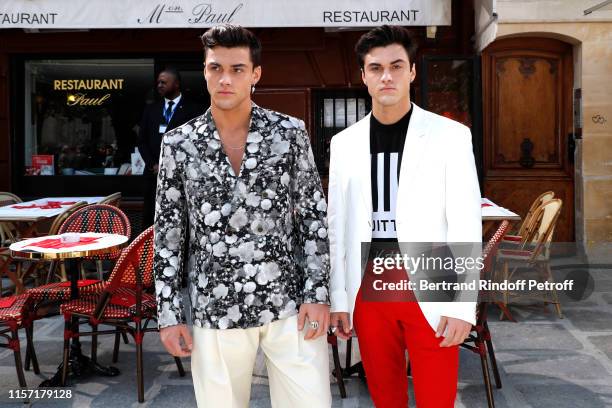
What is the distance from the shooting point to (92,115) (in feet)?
31.9

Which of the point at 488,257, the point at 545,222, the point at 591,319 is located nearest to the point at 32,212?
the point at 488,257

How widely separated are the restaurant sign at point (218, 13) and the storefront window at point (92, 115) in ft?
8.44

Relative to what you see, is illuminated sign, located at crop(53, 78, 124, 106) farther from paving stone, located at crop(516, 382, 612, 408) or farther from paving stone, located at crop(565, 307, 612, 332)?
paving stone, located at crop(516, 382, 612, 408)

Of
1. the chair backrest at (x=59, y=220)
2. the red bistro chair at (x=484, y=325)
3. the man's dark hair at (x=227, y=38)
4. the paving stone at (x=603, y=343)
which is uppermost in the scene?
the man's dark hair at (x=227, y=38)

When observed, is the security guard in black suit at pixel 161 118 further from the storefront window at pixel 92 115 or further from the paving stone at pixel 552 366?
the paving stone at pixel 552 366

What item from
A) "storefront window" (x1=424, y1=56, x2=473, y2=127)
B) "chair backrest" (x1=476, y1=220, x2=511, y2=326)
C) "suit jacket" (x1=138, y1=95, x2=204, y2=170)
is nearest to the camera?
"chair backrest" (x1=476, y1=220, x2=511, y2=326)

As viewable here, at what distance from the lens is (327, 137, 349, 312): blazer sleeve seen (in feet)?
8.43

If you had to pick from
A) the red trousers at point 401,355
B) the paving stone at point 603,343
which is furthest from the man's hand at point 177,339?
the paving stone at point 603,343

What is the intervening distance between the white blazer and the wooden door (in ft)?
24.4

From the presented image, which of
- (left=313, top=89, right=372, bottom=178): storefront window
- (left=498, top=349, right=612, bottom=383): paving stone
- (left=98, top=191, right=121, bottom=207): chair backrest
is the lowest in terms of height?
(left=498, top=349, right=612, bottom=383): paving stone

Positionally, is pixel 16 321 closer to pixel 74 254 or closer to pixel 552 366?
pixel 74 254

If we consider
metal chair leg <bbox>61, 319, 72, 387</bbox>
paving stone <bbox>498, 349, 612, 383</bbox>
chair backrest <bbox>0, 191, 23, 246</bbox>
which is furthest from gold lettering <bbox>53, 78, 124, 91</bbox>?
paving stone <bbox>498, 349, 612, 383</bbox>

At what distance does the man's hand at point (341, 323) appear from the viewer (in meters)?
2.55

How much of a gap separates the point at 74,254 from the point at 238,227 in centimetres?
238
